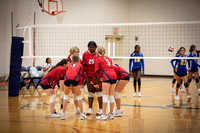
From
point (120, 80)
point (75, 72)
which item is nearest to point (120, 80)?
point (120, 80)

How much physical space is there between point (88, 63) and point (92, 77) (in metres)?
0.32

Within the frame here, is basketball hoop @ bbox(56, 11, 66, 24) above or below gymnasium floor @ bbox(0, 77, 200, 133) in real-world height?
above

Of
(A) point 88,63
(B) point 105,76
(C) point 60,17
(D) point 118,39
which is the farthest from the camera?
(D) point 118,39

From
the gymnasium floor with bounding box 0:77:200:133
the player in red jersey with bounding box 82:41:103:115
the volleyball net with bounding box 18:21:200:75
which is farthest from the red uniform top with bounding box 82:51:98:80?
the volleyball net with bounding box 18:21:200:75

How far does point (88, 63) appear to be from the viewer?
18.7 feet

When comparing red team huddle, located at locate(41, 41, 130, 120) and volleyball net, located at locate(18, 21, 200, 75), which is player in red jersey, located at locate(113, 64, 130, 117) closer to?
red team huddle, located at locate(41, 41, 130, 120)

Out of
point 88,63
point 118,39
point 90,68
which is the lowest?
point 90,68

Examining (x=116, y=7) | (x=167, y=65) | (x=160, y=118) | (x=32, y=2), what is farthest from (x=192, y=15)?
(x=160, y=118)

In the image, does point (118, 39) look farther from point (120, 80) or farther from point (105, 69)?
point (105, 69)

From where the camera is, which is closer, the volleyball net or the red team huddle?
the red team huddle

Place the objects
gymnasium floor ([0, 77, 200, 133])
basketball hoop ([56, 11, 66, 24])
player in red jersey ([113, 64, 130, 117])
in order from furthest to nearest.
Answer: basketball hoop ([56, 11, 66, 24]) → player in red jersey ([113, 64, 130, 117]) → gymnasium floor ([0, 77, 200, 133])

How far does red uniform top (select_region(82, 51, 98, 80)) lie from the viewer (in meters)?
5.67

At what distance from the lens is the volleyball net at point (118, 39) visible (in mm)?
13320

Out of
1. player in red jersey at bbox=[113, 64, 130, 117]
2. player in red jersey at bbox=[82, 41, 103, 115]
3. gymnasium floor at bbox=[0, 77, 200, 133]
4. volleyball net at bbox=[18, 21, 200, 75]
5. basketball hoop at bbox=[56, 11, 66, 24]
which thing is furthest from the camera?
volleyball net at bbox=[18, 21, 200, 75]
